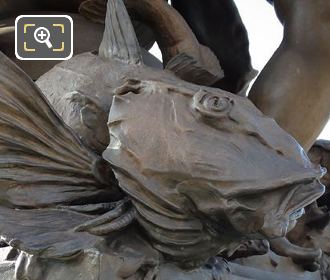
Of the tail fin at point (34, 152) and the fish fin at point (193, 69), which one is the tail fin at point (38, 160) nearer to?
the tail fin at point (34, 152)

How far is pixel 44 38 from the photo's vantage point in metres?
1.44

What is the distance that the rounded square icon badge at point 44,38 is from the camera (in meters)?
1.45

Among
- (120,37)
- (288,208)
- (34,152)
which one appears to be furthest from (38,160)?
(288,208)

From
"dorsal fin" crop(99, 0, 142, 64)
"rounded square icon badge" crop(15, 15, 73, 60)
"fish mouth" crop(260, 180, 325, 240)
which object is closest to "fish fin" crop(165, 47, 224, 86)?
"dorsal fin" crop(99, 0, 142, 64)

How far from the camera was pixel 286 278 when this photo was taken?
1.46 meters

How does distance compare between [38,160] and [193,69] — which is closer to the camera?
[38,160]

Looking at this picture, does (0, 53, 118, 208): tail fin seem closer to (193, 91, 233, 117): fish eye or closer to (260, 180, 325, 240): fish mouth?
(193, 91, 233, 117): fish eye

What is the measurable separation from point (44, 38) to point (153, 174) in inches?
16.1

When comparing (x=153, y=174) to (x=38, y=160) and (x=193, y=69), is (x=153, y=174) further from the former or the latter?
(x=193, y=69)

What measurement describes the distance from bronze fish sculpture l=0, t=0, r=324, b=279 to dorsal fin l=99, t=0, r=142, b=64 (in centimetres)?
12

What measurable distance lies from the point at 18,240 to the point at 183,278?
0.28 m

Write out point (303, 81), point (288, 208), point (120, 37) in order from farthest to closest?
point (303, 81) → point (120, 37) → point (288, 208)

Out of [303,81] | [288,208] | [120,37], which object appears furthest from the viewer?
[303,81]

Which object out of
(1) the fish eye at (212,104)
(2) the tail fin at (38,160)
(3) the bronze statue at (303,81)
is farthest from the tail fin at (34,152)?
(3) the bronze statue at (303,81)
